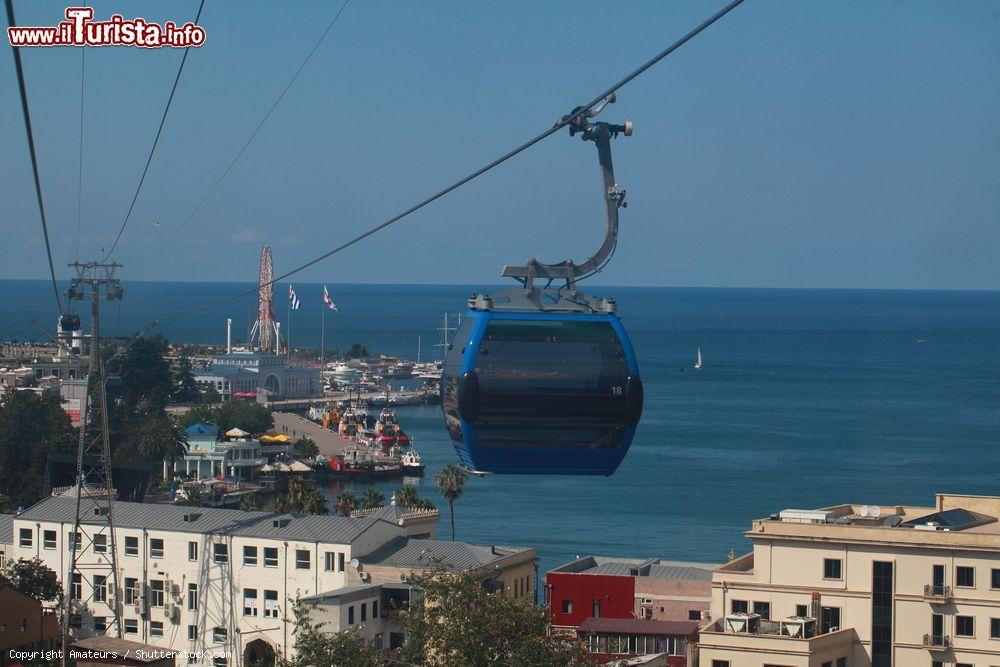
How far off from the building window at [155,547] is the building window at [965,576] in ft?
47.9

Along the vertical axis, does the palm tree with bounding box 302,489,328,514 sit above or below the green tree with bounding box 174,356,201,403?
below

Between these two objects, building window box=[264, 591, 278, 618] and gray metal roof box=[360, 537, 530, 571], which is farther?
building window box=[264, 591, 278, 618]

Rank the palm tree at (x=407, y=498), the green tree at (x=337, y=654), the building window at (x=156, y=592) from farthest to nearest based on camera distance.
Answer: the palm tree at (x=407, y=498) < the building window at (x=156, y=592) < the green tree at (x=337, y=654)

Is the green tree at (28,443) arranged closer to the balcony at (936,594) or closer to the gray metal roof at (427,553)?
the gray metal roof at (427,553)

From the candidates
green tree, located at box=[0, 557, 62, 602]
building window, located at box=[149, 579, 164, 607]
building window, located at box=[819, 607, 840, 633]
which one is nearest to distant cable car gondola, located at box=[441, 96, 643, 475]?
building window, located at box=[819, 607, 840, 633]

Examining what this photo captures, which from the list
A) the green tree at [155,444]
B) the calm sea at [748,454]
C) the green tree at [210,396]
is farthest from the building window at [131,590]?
the green tree at [210,396]

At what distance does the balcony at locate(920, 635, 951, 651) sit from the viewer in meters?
19.6

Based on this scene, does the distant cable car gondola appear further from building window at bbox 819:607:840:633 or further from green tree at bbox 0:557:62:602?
green tree at bbox 0:557:62:602

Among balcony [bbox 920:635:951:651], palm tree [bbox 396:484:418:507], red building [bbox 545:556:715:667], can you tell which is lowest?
red building [bbox 545:556:715:667]

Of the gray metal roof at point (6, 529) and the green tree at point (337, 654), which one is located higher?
the green tree at point (337, 654)

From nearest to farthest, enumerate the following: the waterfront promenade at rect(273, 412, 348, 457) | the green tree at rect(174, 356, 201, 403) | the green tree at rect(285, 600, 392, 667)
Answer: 1. the green tree at rect(285, 600, 392, 667)
2. the waterfront promenade at rect(273, 412, 348, 457)
3. the green tree at rect(174, 356, 201, 403)

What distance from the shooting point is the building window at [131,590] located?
91.3ft

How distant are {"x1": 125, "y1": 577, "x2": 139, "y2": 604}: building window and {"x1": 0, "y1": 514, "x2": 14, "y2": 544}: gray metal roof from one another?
116 inches

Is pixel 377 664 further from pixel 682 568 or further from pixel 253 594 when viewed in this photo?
pixel 682 568
